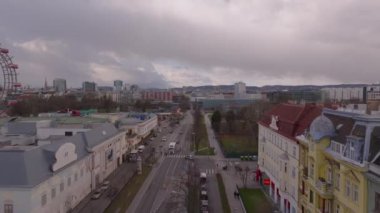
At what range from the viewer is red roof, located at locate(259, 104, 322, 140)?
89.8ft

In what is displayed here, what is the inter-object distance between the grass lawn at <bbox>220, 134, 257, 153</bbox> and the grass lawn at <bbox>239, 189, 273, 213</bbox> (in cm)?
2039

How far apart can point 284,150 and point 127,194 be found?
14.8m

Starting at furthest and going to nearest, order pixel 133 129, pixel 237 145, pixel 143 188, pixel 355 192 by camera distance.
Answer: pixel 237 145, pixel 133 129, pixel 143 188, pixel 355 192

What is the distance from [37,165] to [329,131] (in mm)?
18126

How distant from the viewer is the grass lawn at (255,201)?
3144cm

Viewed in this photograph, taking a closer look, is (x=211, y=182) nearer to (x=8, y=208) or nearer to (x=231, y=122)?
(x=8, y=208)

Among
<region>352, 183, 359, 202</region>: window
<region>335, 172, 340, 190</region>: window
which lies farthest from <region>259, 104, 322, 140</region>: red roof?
<region>352, 183, 359, 202</region>: window

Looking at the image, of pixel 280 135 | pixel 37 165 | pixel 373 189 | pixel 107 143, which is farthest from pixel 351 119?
pixel 107 143

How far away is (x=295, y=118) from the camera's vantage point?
2966cm

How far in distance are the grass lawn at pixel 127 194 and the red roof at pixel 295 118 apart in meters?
14.1

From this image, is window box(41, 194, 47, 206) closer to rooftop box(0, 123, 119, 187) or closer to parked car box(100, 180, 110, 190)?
rooftop box(0, 123, 119, 187)

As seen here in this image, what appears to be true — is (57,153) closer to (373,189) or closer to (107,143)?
(107,143)

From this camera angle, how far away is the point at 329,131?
820 inches

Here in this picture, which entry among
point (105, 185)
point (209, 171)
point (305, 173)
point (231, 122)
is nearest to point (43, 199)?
point (105, 185)
